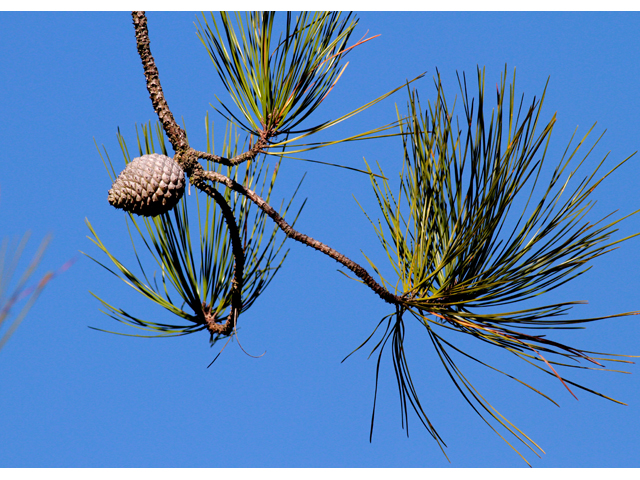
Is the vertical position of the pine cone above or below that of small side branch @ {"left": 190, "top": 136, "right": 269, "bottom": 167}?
below

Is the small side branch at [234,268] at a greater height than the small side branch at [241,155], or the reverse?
the small side branch at [241,155]

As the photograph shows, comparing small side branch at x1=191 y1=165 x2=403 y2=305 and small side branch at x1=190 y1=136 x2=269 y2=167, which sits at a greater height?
small side branch at x1=190 y1=136 x2=269 y2=167

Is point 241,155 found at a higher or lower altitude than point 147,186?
higher

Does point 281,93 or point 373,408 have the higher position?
point 281,93

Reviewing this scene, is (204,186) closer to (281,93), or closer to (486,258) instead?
(281,93)

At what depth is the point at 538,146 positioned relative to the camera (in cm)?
69

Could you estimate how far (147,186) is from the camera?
70 centimetres

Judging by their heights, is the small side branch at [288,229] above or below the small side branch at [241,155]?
below

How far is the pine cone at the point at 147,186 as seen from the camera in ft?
2.31

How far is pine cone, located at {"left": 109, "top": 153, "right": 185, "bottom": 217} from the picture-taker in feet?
2.31

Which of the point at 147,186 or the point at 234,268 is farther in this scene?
the point at 234,268

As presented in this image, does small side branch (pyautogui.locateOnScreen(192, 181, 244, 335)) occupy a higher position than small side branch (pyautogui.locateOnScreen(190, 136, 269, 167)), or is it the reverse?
small side branch (pyautogui.locateOnScreen(190, 136, 269, 167))

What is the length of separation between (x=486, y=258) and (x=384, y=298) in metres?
0.15

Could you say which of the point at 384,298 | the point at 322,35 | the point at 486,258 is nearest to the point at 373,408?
the point at 384,298
